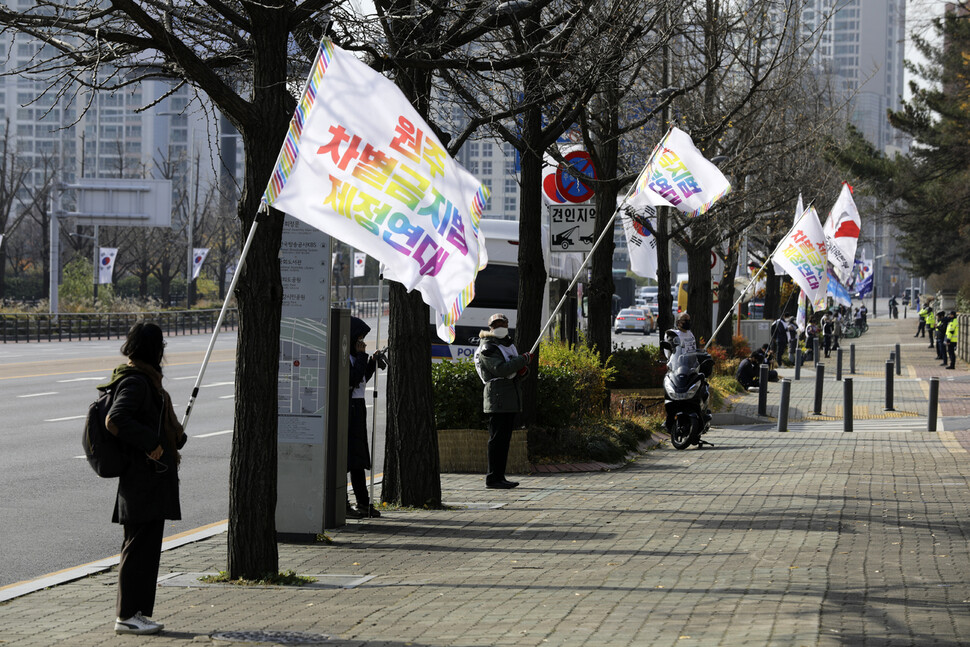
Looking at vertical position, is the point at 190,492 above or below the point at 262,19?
below

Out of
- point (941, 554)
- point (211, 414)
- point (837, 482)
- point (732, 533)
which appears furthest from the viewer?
point (211, 414)

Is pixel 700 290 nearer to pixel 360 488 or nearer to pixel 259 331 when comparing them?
pixel 360 488

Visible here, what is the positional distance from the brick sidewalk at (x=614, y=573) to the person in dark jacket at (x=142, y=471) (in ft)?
0.72

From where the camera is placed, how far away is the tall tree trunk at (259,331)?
768 cm

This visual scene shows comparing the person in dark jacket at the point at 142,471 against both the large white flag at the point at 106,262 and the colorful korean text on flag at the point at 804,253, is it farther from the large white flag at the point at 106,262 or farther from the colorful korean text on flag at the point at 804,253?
the large white flag at the point at 106,262

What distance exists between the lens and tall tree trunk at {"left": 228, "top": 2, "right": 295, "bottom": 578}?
768 cm

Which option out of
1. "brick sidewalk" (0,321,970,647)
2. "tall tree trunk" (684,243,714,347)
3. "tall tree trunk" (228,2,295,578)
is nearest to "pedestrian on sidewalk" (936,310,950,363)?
"tall tree trunk" (684,243,714,347)

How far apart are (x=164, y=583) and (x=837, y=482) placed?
23.9ft

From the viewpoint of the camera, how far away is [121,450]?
652cm

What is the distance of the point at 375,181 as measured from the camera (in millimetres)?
7328

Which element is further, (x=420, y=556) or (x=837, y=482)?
(x=837, y=482)

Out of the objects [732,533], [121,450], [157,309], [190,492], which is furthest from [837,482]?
[157,309]

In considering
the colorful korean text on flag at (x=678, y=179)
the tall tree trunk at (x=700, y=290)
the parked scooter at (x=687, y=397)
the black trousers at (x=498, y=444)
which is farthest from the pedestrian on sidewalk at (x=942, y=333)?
the black trousers at (x=498, y=444)

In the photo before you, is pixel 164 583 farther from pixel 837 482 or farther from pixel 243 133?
pixel 837 482
